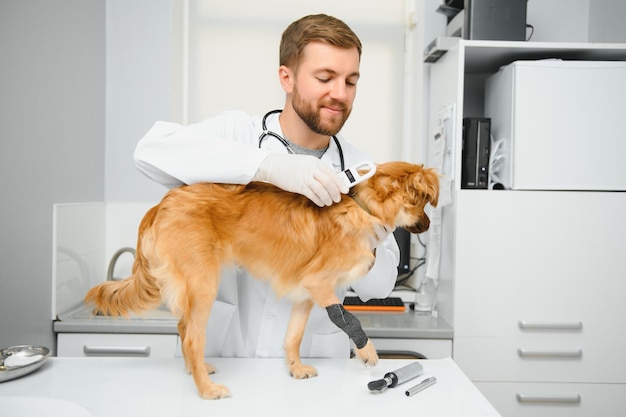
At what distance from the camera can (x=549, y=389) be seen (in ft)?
8.14

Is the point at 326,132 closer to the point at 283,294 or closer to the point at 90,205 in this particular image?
the point at 283,294

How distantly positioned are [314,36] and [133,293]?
0.90 m

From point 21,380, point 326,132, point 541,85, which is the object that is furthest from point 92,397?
point 541,85

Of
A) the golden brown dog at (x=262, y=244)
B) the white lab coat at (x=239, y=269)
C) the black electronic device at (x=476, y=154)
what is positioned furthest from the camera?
the black electronic device at (x=476, y=154)

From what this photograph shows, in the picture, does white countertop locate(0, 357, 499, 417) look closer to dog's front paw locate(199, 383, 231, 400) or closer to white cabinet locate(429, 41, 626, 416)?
dog's front paw locate(199, 383, 231, 400)

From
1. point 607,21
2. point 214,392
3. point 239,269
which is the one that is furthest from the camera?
point 607,21

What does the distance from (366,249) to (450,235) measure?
1.31m

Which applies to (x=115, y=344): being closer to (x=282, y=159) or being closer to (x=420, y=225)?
(x=282, y=159)

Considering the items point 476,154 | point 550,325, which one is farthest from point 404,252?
point 550,325

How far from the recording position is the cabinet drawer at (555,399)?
2.46 m

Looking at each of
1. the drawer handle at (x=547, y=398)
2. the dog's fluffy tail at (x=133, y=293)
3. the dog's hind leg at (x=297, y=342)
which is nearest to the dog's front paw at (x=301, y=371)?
the dog's hind leg at (x=297, y=342)

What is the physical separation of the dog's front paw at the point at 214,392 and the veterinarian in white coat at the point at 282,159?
336mm

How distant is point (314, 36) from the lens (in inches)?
61.8

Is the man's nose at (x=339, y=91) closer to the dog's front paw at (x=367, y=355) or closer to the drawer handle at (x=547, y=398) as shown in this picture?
the dog's front paw at (x=367, y=355)
